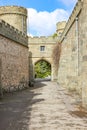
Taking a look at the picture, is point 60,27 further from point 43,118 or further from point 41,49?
point 43,118

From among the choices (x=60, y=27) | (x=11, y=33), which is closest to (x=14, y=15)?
(x=60, y=27)

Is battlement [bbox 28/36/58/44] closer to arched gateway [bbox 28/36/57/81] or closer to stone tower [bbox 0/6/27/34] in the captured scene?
arched gateway [bbox 28/36/57/81]

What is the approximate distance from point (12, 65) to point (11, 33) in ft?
8.17

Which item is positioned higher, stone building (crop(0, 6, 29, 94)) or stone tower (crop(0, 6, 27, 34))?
stone tower (crop(0, 6, 27, 34))

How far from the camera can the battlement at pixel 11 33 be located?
1982 cm

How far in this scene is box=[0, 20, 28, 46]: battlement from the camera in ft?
65.0

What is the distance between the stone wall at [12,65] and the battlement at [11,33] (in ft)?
0.99

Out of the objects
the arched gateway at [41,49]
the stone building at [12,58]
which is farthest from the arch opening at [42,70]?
the stone building at [12,58]

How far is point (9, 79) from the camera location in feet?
67.9

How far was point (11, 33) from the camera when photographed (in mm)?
21812

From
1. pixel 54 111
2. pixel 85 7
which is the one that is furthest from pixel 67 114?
pixel 85 7

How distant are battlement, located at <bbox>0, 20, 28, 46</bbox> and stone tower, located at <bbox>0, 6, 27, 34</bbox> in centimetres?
944

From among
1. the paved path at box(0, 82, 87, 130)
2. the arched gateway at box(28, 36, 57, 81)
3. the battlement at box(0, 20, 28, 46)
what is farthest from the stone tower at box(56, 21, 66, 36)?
the paved path at box(0, 82, 87, 130)

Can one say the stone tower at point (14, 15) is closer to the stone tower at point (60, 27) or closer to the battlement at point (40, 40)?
the battlement at point (40, 40)
